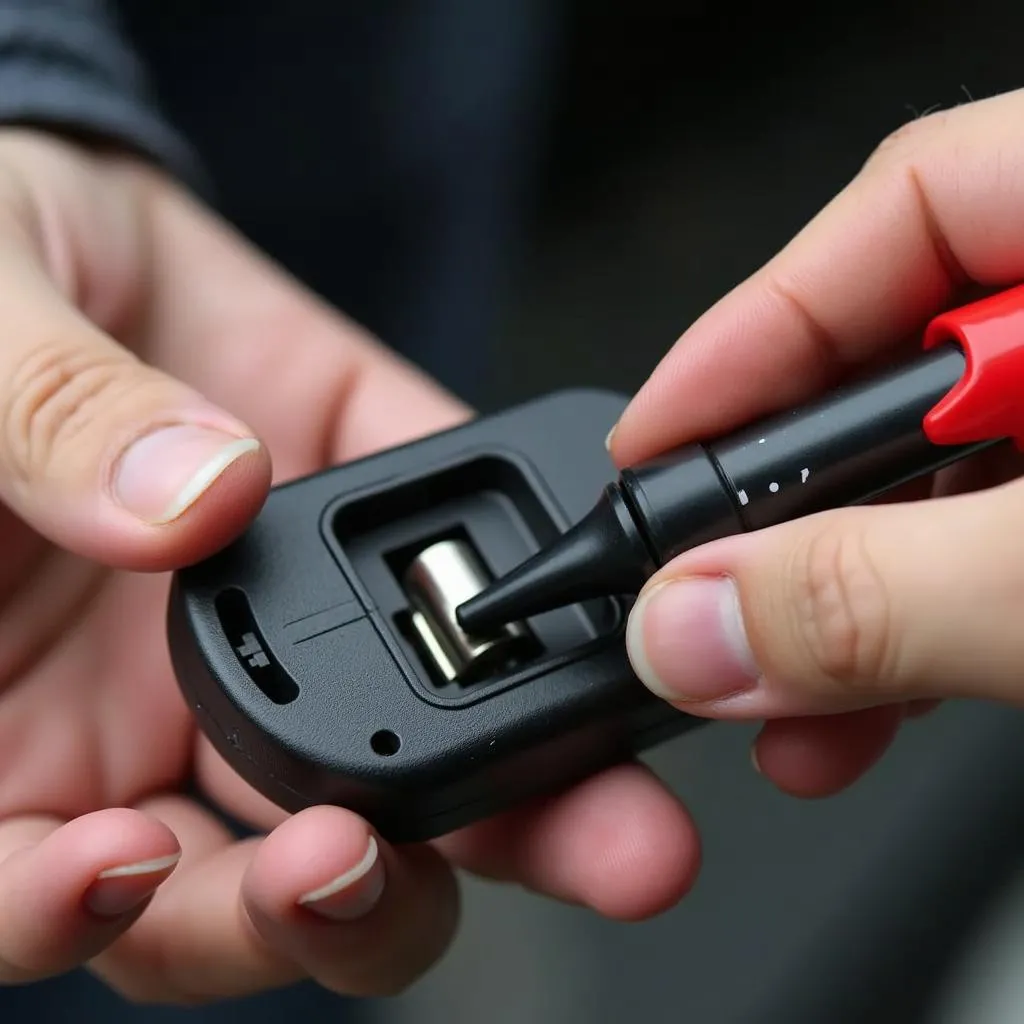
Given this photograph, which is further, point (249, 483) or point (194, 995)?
point (194, 995)

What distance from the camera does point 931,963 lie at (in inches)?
49.3

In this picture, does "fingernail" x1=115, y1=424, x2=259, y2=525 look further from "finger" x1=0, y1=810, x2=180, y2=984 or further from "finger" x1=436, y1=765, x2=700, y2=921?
"finger" x1=436, y1=765, x2=700, y2=921

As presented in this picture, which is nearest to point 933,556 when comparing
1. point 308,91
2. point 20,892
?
point 20,892

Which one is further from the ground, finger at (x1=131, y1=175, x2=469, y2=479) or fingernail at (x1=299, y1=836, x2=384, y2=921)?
finger at (x1=131, y1=175, x2=469, y2=479)

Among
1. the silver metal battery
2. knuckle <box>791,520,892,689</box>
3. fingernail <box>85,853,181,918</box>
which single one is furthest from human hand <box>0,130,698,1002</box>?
knuckle <box>791,520,892,689</box>

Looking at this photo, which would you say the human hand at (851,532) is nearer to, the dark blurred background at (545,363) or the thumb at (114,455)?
the thumb at (114,455)

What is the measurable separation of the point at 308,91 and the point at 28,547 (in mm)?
639

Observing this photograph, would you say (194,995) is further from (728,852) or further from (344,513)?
(728,852)

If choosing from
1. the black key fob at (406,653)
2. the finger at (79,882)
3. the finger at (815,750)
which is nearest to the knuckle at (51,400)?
the black key fob at (406,653)

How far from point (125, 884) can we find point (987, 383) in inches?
21.6

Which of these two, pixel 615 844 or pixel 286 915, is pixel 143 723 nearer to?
pixel 286 915

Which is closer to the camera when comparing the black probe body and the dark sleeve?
the black probe body

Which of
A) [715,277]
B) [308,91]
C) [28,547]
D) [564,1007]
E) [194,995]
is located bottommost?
[564,1007]

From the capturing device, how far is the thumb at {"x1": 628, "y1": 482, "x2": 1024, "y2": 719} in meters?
0.58
